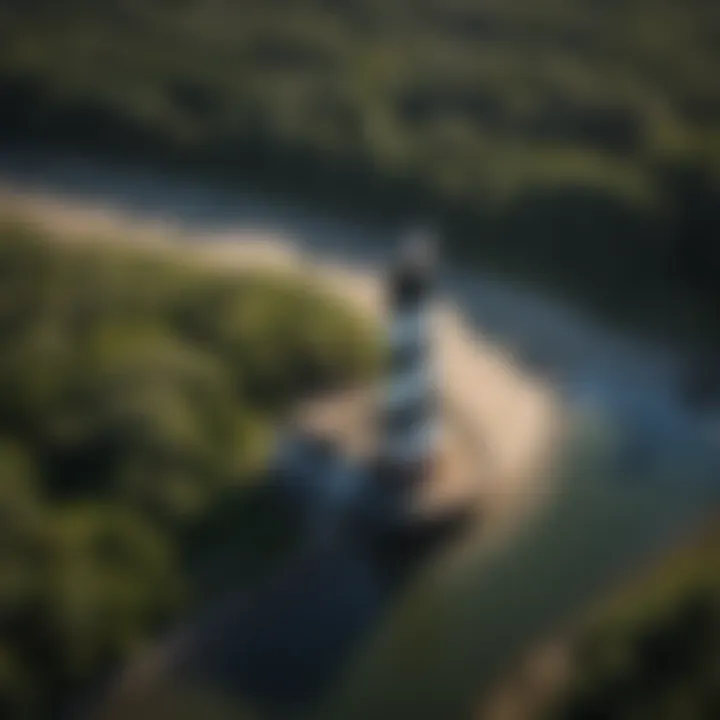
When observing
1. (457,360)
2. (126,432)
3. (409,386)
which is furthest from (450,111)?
(126,432)

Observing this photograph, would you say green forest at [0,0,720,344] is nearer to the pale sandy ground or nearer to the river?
the river

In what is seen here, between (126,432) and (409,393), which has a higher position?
(126,432)

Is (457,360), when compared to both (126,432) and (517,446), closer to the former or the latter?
(517,446)

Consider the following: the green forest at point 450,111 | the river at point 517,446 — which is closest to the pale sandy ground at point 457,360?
the river at point 517,446

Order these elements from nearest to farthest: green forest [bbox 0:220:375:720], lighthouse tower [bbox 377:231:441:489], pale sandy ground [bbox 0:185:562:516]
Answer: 1. green forest [bbox 0:220:375:720]
2. lighthouse tower [bbox 377:231:441:489]
3. pale sandy ground [bbox 0:185:562:516]

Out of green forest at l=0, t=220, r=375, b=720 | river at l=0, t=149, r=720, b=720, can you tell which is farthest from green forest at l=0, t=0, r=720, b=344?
green forest at l=0, t=220, r=375, b=720

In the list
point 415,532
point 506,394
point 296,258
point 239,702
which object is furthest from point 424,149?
point 239,702

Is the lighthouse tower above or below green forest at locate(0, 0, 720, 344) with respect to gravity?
below
